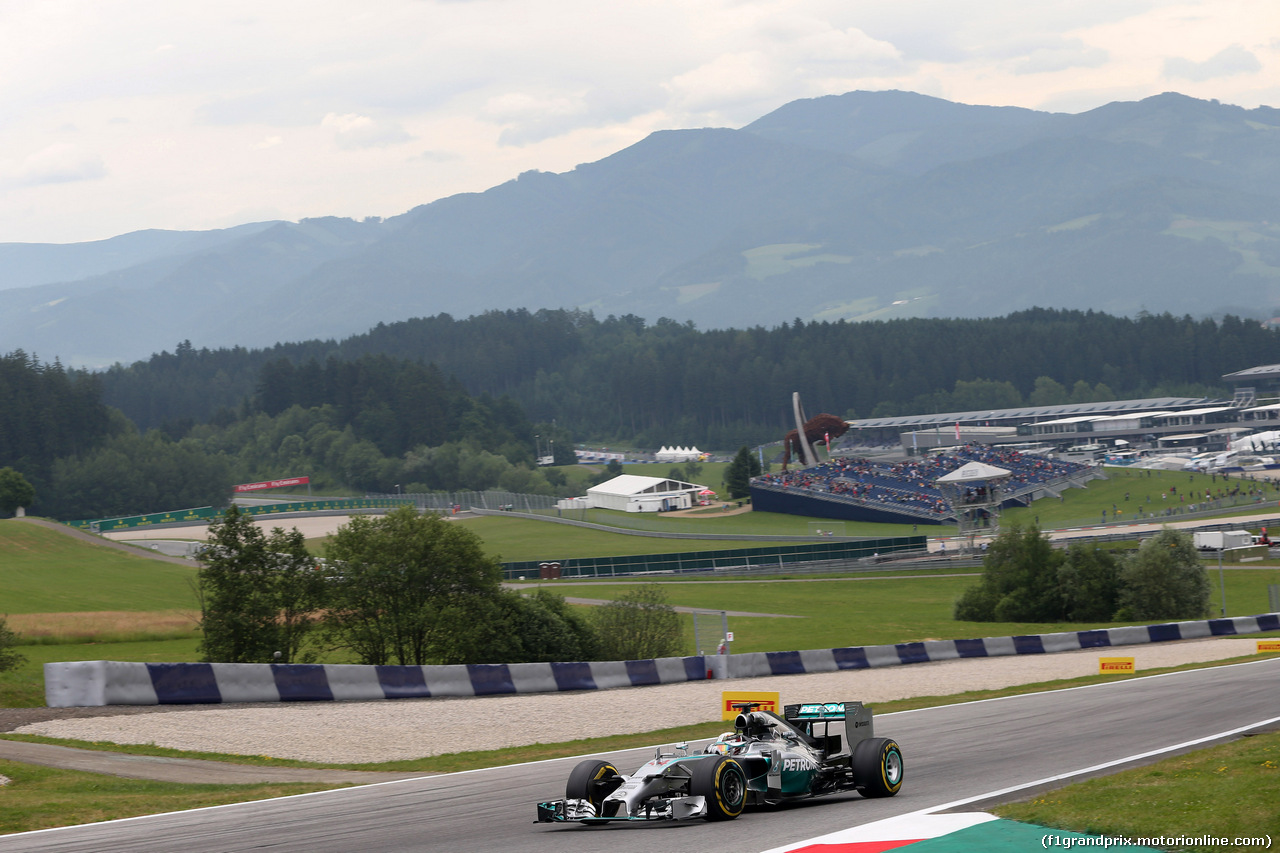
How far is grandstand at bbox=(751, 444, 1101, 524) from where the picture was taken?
114375mm

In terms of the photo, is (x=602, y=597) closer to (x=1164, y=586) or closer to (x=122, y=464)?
(x=1164, y=586)

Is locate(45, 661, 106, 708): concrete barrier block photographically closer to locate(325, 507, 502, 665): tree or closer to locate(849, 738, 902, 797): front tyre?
locate(325, 507, 502, 665): tree

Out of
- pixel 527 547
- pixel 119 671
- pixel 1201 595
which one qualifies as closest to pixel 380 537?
pixel 119 671

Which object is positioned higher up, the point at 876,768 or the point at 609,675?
the point at 876,768

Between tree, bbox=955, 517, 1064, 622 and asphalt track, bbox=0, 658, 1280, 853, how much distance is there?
116ft

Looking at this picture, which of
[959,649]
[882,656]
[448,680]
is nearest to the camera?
[448,680]

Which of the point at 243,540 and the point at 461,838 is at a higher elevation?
the point at 243,540

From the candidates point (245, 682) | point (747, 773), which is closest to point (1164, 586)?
point (245, 682)

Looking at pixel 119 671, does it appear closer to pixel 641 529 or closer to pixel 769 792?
pixel 769 792

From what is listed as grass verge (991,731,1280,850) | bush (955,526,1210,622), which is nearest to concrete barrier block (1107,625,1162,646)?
bush (955,526,1210,622)

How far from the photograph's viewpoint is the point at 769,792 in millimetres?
14383

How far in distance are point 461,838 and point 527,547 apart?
309 feet

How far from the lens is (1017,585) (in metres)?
60.0

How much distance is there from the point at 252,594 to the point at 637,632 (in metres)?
15.9
